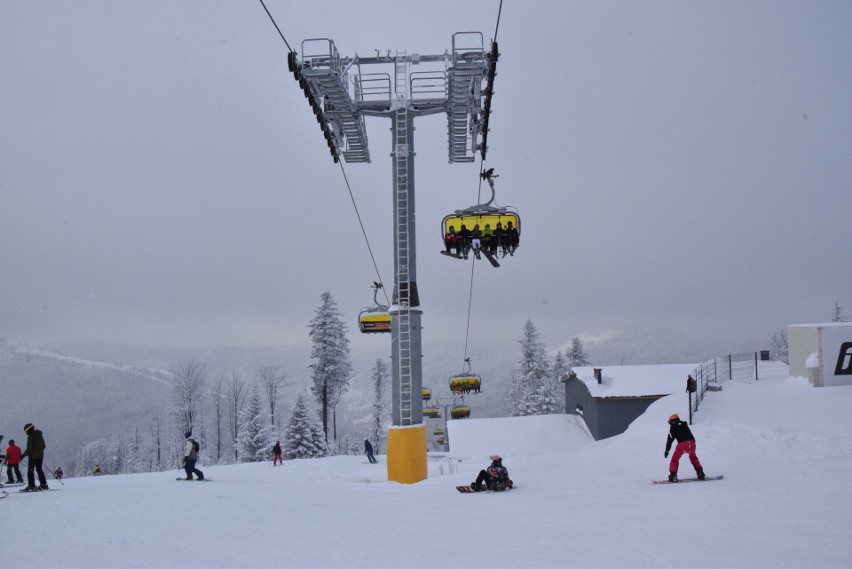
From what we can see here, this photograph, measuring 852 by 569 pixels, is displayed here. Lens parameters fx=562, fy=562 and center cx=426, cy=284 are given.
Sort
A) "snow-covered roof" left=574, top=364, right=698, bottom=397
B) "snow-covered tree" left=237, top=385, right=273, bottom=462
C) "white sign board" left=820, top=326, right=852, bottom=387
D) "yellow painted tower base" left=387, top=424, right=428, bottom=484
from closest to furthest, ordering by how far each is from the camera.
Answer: "yellow painted tower base" left=387, top=424, right=428, bottom=484, "white sign board" left=820, top=326, right=852, bottom=387, "snow-covered roof" left=574, top=364, right=698, bottom=397, "snow-covered tree" left=237, top=385, right=273, bottom=462

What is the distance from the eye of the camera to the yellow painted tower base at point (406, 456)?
15000mm

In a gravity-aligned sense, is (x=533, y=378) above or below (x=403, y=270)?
below

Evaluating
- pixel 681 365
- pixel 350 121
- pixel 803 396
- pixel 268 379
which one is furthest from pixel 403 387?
pixel 268 379

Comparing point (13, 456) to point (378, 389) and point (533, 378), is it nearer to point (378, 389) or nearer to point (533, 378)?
point (533, 378)

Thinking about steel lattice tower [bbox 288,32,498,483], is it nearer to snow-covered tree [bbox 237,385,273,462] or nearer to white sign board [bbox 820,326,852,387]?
white sign board [bbox 820,326,852,387]

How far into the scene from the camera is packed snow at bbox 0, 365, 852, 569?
21.0 feet

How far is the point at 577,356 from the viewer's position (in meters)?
64.0

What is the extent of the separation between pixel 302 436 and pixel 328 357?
6675 mm

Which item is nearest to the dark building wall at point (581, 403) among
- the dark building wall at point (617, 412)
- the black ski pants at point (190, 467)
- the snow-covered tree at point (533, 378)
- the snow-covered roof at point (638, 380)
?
the dark building wall at point (617, 412)

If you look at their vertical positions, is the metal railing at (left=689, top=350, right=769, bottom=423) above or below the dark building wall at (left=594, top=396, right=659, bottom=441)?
above

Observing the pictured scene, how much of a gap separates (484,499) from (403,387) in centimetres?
537

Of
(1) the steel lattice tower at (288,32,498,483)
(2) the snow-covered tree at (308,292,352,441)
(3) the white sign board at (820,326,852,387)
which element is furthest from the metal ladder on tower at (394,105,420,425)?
(2) the snow-covered tree at (308,292,352,441)

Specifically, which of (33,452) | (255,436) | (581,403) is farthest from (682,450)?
(255,436)

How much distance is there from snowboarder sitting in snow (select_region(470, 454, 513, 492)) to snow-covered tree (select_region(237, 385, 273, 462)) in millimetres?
41394
